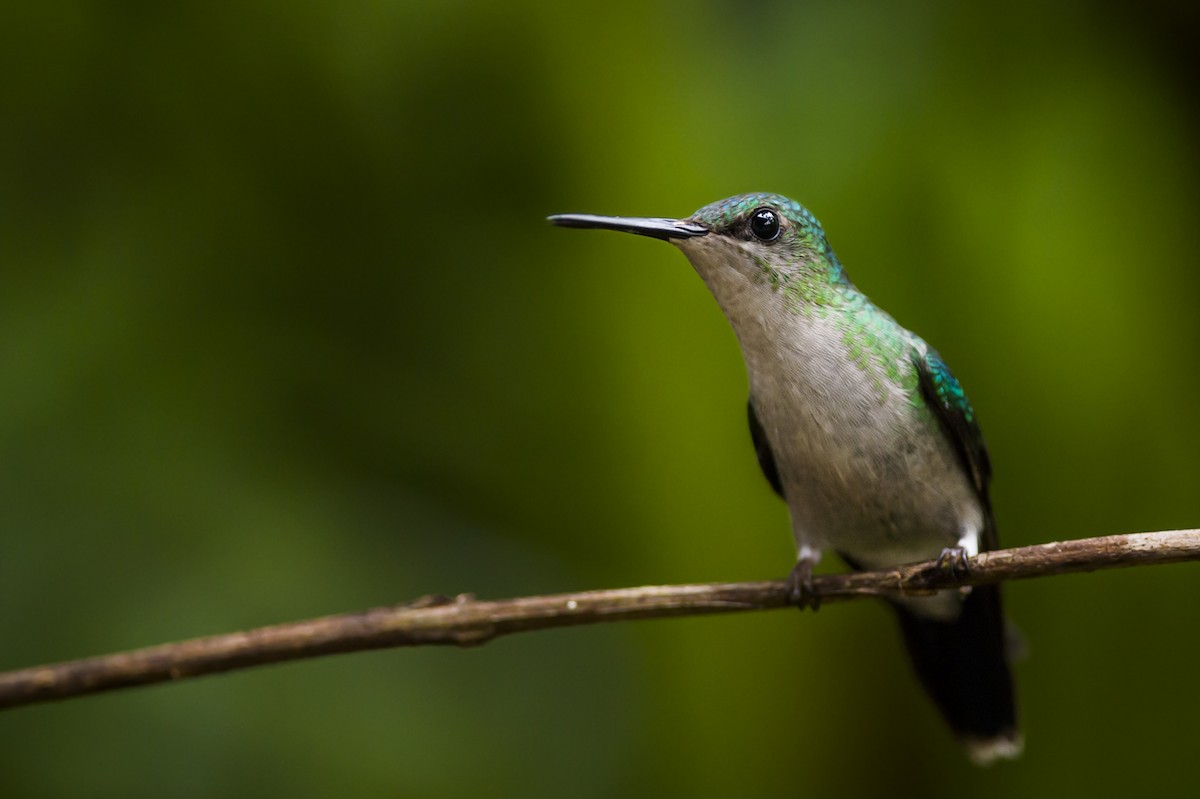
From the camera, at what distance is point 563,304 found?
345 cm

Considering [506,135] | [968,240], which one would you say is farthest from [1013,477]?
[506,135]

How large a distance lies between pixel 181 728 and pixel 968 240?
2718 millimetres

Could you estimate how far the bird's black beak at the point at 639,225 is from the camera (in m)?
1.90

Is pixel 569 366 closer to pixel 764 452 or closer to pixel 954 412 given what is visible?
pixel 764 452

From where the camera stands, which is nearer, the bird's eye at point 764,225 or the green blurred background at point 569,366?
the bird's eye at point 764,225

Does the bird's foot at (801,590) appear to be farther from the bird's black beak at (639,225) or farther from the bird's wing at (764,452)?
the bird's black beak at (639,225)

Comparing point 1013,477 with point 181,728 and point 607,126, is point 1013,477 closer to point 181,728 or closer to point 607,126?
point 607,126

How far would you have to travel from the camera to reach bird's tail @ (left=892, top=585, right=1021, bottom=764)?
8.34ft

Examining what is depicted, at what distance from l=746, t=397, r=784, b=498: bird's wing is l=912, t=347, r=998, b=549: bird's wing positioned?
0.36 meters

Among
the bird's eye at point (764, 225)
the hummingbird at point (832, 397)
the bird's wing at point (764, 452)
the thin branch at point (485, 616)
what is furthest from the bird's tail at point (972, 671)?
the bird's eye at point (764, 225)

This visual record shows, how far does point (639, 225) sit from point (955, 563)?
2.79ft

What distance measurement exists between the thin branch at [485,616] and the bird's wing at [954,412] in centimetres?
43

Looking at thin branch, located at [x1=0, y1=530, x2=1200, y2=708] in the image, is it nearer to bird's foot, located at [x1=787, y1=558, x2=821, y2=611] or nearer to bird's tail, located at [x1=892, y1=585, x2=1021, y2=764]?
bird's foot, located at [x1=787, y1=558, x2=821, y2=611]

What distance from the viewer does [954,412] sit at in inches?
86.7
